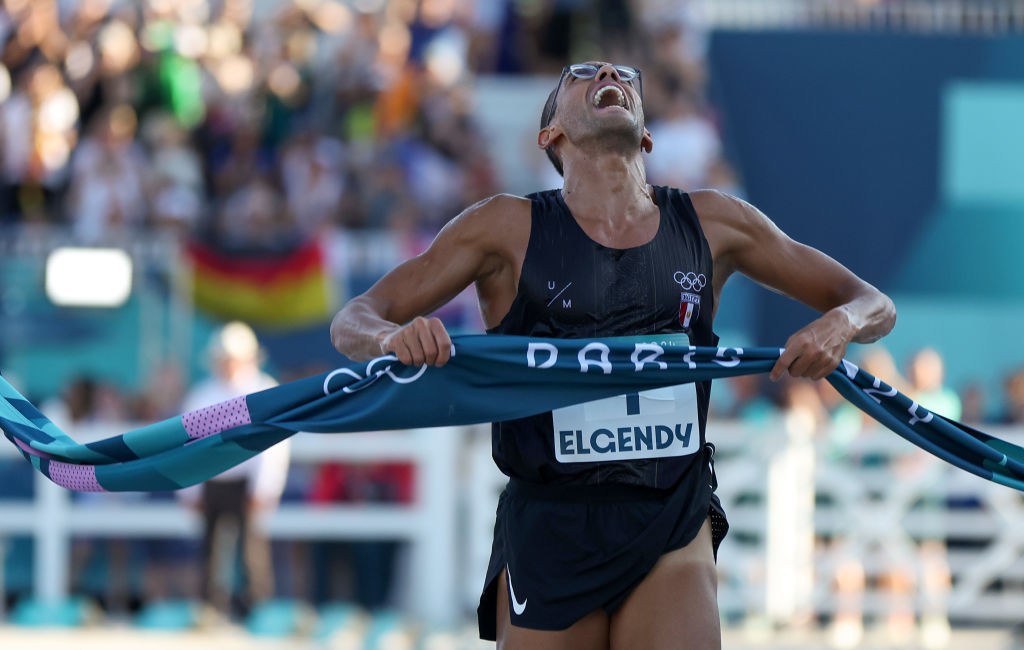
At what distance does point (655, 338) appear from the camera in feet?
13.0

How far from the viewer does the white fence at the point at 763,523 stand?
381 inches

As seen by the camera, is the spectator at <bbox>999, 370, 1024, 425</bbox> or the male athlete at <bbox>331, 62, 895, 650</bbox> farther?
the spectator at <bbox>999, 370, 1024, 425</bbox>

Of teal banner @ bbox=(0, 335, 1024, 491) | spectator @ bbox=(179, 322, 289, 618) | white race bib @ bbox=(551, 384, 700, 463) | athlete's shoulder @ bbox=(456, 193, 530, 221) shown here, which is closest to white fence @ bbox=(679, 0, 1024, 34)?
spectator @ bbox=(179, 322, 289, 618)

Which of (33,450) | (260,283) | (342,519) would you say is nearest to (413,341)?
(33,450)

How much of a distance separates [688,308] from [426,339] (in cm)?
75

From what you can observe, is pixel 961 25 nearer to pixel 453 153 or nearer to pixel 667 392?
pixel 453 153

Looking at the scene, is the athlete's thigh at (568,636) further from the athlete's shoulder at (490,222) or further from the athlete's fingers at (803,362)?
the athlete's shoulder at (490,222)

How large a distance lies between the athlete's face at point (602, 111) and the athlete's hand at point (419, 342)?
→ 26.9 inches

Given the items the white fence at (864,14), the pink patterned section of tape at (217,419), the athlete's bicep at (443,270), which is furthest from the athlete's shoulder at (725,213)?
the white fence at (864,14)

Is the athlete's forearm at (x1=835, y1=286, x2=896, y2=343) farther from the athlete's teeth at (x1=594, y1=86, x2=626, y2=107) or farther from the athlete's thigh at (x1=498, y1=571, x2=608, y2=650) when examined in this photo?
the athlete's thigh at (x1=498, y1=571, x2=608, y2=650)

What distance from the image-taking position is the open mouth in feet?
12.9

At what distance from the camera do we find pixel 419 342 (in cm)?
369

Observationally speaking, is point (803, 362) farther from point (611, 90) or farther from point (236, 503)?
point (236, 503)

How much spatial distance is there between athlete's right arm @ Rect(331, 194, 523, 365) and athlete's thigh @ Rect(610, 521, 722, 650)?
908 millimetres
